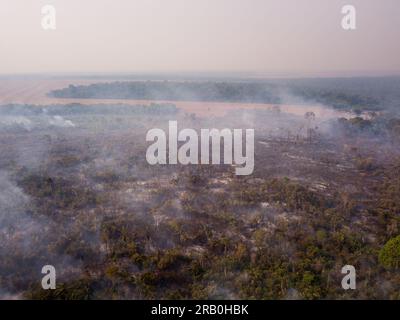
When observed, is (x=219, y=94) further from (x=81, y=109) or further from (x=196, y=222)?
(x=196, y=222)

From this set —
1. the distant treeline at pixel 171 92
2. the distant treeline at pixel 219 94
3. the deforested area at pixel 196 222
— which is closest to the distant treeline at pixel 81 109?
the distant treeline at pixel 219 94

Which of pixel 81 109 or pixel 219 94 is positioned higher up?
pixel 219 94

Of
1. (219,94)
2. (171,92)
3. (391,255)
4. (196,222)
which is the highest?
(171,92)

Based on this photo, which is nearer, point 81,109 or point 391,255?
point 391,255

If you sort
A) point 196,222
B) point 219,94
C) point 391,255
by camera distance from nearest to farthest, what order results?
point 391,255
point 196,222
point 219,94

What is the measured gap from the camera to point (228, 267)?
13836 millimetres

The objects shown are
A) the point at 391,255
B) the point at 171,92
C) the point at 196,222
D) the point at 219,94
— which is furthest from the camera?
the point at 171,92

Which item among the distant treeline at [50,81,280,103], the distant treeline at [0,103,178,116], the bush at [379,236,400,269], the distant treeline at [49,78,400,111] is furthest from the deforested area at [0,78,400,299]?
the distant treeline at [50,81,280,103]

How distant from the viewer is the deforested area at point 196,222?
42.8ft

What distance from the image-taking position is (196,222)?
17688 millimetres

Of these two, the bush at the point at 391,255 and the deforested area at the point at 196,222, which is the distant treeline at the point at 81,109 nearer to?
the deforested area at the point at 196,222

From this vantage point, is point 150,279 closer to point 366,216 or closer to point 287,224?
point 287,224

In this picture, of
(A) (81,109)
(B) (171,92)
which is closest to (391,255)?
(A) (81,109)
